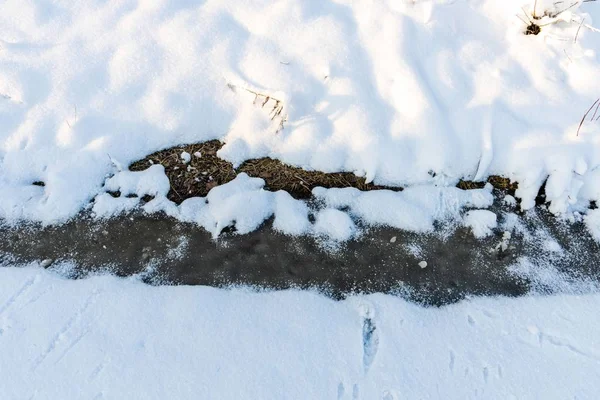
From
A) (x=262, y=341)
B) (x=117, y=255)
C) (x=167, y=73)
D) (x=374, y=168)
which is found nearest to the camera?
(x=262, y=341)

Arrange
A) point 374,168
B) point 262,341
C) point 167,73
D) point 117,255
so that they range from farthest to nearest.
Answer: point 167,73
point 374,168
point 117,255
point 262,341

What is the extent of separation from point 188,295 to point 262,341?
396 mm

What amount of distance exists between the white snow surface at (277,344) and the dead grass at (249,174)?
0.53m

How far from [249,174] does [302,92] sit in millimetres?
531

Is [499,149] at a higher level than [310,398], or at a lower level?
higher

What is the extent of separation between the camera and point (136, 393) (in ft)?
5.12

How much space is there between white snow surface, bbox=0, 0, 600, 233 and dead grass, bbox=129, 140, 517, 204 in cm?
5

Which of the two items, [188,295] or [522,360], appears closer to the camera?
[522,360]

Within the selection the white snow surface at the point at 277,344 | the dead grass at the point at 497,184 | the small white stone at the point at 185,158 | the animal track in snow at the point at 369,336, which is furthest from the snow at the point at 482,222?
the small white stone at the point at 185,158

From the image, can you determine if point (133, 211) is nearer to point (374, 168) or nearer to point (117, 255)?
point (117, 255)

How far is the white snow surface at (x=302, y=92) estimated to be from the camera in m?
2.02

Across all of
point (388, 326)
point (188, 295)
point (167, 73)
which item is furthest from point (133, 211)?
point (388, 326)

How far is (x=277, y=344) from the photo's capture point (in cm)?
167

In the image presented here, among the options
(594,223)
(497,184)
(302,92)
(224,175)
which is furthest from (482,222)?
(224,175)
